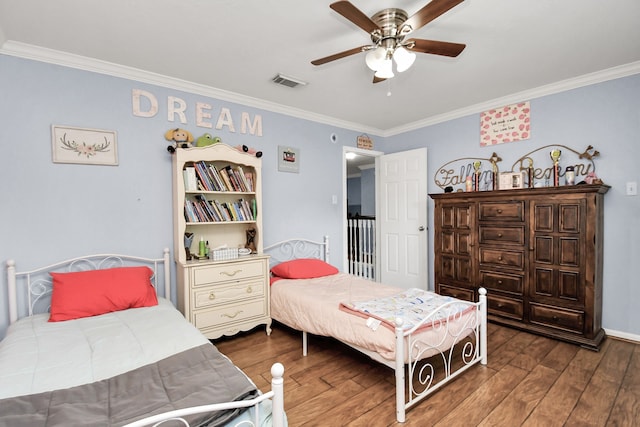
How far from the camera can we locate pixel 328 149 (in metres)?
4.19

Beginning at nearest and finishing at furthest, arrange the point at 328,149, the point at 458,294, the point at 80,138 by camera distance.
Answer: the point at 80,138, the point at 458,294, the point at 328,149

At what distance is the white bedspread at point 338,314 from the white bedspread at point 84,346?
Answer: 0.98 m

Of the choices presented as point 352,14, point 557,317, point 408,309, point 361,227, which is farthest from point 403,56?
point 361,227

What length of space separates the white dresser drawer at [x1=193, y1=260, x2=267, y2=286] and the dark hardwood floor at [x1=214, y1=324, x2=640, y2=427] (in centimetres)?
64

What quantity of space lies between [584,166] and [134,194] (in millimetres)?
4326

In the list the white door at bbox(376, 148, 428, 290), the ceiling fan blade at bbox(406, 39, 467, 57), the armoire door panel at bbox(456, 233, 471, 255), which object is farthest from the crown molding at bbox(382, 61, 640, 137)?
the ceiling fan blade at bbox(406, 39, 467, 57)

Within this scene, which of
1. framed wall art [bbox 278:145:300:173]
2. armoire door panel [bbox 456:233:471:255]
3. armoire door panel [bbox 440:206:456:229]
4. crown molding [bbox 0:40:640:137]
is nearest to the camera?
crown molding [bbox 0:40:640:137]

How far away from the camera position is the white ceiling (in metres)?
1.92

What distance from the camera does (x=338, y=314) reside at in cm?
234

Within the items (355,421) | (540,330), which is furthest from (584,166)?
(355,421)

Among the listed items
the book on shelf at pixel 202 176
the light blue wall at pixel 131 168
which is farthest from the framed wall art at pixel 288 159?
the book on shelf at pixel 202 176

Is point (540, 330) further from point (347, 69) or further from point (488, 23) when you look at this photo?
point (347, 69)

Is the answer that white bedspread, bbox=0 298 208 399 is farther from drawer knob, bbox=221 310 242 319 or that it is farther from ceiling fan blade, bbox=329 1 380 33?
ceiling fan blade, bbox=329 1 380 33

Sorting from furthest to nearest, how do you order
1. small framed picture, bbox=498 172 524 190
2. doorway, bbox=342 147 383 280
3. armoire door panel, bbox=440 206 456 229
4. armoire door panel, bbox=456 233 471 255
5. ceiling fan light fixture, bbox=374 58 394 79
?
doorway, bbox=342 147 383 280, armoire door panel, bbox=440 206 456 229, armoire door panel, bbox=456 233 471 255, small framed picture, bbox=498 172 524 190, ceiling fan light fixture, bbox=374 58 394 79
